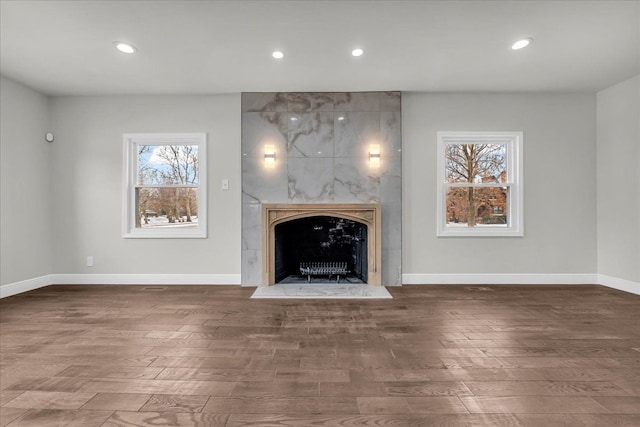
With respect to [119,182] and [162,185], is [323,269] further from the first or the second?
[119,182]

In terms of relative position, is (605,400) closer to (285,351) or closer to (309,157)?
(285,351)

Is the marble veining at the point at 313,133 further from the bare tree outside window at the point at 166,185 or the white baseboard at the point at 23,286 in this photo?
the white baseboard at the point at 23,286

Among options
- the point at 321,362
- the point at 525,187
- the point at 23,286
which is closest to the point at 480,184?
the point at 525,187

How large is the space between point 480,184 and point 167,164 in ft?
14.0

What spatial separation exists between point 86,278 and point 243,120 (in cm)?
298

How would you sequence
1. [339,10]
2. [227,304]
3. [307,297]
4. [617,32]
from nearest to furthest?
1. [339,10]
2. [617,32]
3. [227,304]
4. [307,297]

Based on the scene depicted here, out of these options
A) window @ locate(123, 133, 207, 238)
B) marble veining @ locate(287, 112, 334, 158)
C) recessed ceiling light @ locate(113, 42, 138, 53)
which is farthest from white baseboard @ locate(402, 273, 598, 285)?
recessed ceiling light @ locate(113, 42, 138, 53)

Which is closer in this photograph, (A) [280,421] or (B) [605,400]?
(A) [280,421]

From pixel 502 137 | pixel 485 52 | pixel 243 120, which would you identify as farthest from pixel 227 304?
pixel 502 137

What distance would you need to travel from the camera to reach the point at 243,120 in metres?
4.57

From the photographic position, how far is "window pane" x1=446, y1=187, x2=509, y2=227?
186 inches

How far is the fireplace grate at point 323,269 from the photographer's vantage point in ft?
15.3

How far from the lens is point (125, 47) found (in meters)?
3.26

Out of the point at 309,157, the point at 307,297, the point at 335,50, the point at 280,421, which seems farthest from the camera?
the point at 309,157
